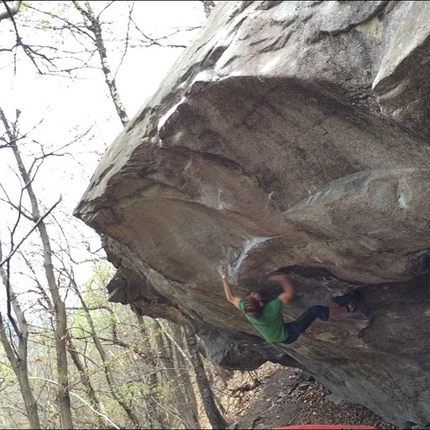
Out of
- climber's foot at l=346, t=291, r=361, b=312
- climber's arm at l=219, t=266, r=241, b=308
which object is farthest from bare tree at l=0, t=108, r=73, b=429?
climber's foot at l=346, t=291, r=361, b=312

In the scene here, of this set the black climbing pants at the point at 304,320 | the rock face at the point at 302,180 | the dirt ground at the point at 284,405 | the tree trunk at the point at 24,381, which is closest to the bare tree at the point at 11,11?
the rock face at the point at 302,180

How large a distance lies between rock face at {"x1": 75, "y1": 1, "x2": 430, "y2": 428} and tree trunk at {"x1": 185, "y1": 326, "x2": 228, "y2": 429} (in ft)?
5.53

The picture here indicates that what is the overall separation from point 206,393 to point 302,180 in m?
5.94

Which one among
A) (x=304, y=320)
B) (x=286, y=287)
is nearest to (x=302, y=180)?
(x=286, y=287)

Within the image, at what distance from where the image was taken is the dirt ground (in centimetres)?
912

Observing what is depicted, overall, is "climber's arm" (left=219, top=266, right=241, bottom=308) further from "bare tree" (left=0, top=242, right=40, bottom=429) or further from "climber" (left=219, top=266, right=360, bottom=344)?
"bare tree" (left=0, top=242, right=40, bottom=429)

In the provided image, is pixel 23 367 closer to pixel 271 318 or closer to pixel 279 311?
pixel 271 318

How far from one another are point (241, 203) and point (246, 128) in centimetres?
109

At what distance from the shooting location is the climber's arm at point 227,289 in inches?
248

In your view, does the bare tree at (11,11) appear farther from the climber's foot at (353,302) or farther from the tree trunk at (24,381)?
the climber's foot at (353,302)

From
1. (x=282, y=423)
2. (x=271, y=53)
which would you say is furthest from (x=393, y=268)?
(x=282, y=423)

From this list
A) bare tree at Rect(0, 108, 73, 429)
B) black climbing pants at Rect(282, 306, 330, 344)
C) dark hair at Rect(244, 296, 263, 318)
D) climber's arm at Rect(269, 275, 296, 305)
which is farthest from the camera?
bare tree at Rect(0, 108, 73, 429)

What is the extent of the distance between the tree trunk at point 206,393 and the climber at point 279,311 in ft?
11.2

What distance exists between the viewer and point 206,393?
9.29 metres
